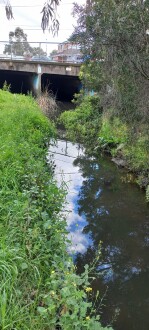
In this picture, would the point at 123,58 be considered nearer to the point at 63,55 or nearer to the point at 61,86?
the point at 63,55

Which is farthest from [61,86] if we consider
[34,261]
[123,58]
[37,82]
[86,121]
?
[34,261]

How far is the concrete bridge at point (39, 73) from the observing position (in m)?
16.3

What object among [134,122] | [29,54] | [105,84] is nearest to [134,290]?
[134,122]

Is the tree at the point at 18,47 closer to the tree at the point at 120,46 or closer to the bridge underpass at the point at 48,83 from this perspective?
the bridge underpass at the point at 48,83

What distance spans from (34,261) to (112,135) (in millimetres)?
7728

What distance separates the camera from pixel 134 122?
6.67 metres

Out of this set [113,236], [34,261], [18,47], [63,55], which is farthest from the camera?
[18,47]

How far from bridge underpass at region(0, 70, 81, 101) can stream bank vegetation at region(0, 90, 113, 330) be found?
15961mm

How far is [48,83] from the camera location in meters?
20.4

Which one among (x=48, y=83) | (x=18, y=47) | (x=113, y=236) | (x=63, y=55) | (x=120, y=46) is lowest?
(x=113, y=236)

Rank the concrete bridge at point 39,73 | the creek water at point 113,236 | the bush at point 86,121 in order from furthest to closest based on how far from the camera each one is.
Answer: the concrete bridge at point 39,73 < the bush at point 86,121 < the creek water at point 113,236

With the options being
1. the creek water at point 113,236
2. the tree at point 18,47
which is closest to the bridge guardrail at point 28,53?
the tree at point 18,47

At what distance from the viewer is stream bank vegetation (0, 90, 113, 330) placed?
2.13m

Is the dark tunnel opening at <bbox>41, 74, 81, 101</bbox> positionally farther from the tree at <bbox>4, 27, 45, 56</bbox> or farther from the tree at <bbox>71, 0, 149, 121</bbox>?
the tree at <bbox>71, 0, 149, 121</bbox>
